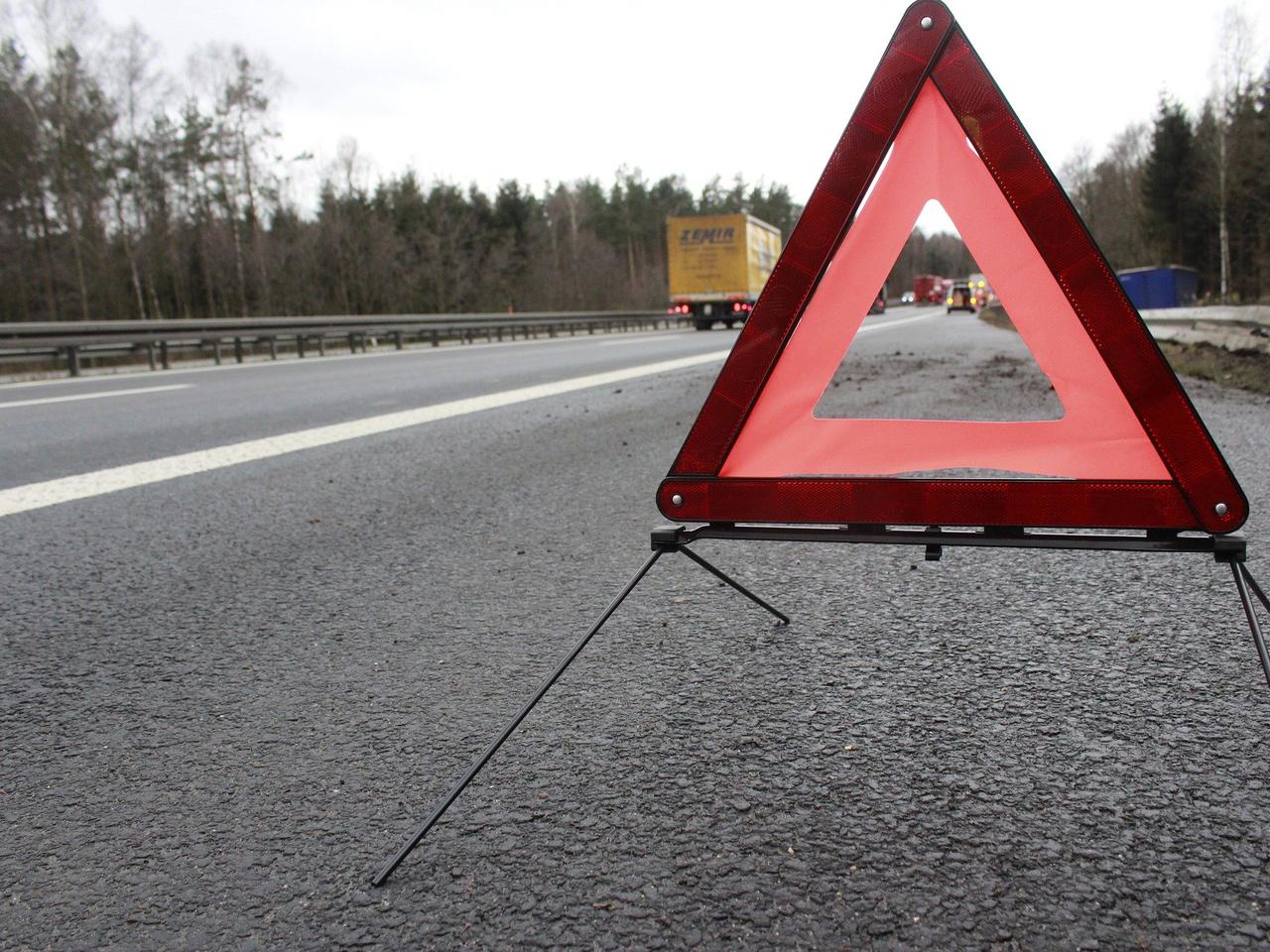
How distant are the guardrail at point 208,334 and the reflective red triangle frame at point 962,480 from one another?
14.9 m

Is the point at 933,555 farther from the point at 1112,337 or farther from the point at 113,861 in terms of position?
the point at 113,861

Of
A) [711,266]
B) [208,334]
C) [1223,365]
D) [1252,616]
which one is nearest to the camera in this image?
[1252,616]

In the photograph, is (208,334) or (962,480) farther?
(208,334)

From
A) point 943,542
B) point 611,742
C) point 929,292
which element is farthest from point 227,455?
point 943,542

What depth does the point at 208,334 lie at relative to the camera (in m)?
17.6

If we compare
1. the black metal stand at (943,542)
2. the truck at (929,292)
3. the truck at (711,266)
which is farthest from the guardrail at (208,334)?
the black metal stand at (943,542)

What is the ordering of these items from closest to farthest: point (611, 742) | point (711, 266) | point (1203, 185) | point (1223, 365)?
point (611, 742)
point (1223, 365)
point (711, 266)
point (1203, 185)

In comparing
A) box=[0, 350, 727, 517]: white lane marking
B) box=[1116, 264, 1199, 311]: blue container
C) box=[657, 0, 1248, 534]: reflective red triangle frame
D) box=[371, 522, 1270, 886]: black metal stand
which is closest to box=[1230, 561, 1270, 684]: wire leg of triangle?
box=[371, 522, 1270, 886]: black metal stand

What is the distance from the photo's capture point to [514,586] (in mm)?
3176

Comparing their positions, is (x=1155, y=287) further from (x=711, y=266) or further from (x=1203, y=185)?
(x=1203, y=185)

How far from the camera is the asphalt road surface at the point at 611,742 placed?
1.46m

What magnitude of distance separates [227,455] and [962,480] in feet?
17.2

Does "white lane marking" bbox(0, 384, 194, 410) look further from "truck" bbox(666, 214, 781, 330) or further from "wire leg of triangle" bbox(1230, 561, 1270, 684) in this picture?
"truck" bbox(666, 214, 781, 330)

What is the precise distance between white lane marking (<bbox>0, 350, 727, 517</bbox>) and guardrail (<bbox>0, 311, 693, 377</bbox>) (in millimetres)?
8888
